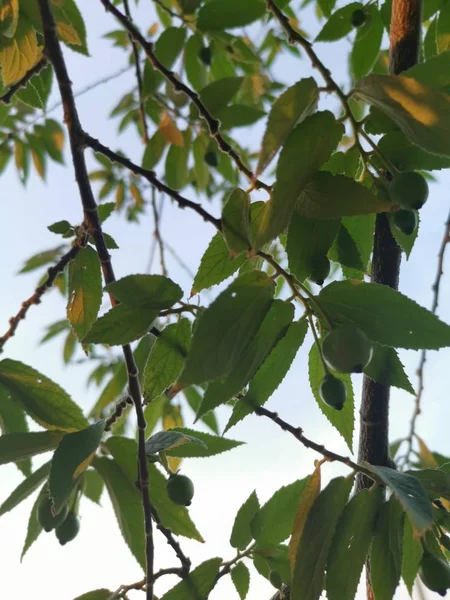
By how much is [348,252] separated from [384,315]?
16cm

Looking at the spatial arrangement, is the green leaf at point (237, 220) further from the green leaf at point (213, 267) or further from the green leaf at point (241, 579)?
the green leaf at point (241, 579)

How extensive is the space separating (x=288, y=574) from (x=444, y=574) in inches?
13.4

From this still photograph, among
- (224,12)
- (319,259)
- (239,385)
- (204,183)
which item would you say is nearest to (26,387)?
(239,385)

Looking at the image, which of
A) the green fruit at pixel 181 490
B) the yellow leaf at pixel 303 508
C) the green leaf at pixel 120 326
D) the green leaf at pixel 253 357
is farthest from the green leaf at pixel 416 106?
the green fruit at pixel 181 490

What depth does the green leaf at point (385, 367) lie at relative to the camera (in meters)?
0.77

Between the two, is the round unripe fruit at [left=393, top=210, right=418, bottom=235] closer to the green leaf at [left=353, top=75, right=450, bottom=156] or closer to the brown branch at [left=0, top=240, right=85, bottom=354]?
the green leaf at [left=353, top=75, right=450, bottom=156]

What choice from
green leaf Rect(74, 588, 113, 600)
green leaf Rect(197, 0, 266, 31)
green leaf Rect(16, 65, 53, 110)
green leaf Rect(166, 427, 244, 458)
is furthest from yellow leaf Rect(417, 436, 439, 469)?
green leaf Rect(16, 65, 53, 110)

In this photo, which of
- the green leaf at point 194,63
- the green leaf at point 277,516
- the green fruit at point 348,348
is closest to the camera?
the green fruit at point 348,348

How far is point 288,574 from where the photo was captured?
101 cm

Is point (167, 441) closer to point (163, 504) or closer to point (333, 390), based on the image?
point (163, 504)

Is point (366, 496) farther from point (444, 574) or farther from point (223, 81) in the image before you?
point (223, 81)

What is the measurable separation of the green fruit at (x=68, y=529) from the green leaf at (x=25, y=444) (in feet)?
0.56

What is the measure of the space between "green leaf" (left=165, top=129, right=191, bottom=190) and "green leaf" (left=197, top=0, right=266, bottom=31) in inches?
15.0

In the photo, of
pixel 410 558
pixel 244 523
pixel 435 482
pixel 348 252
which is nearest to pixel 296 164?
pixel 348 252
